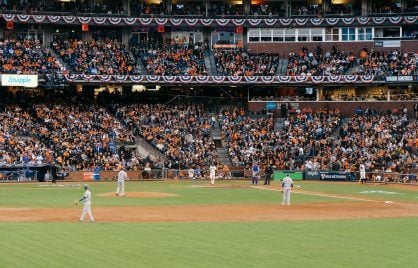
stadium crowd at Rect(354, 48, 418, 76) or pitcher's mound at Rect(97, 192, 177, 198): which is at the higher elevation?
stadium crowd at Rect(354, 48, 418, 76)

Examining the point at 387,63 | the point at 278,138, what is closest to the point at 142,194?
the point at 278,138

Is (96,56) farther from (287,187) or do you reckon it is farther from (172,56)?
(287,187)

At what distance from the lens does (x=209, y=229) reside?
Result: 29891mm

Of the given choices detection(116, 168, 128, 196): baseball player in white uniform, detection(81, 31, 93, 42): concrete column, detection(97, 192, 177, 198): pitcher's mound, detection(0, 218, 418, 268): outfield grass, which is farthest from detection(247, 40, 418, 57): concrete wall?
detection(0, 218, 418, 268): outfield grass

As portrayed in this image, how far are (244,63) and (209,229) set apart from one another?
56120mm

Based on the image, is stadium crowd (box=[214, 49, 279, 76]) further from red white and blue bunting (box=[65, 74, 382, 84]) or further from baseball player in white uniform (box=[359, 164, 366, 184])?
baseball player in white uniform (box=[359, 164, 366, 184])

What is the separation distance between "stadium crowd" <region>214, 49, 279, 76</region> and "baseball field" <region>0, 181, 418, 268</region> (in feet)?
102

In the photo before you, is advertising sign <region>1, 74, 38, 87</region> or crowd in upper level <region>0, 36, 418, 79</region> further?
crowd in upper level <region>0, 36, 418, 79</region>

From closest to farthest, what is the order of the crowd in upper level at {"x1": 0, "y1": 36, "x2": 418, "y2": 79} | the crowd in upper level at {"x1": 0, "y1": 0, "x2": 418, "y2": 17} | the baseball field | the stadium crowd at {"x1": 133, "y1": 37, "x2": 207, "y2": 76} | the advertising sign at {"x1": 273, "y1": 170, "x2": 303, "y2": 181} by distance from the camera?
1. the baseball field
2. the advertising sign at {"x1": 273, "y1": 170, "x2": 303, "y2": 181}
3. the crowd in upper level at {"x1": 0, "y1": 36, "x2": 418, "y2": 79}
4. the stadium crowd at {"x1": 133, "y1": 37, "x2": 207, "y2": 76}
5. the crowd in upper level at {"x1": 0, "y1": 0, "x2": 418, "y2": 17}

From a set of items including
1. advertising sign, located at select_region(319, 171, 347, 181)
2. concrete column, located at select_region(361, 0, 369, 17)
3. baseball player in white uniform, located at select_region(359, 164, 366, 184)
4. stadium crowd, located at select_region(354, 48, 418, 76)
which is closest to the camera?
baseball player in white uniform, located at select_region(359, 164, 366, 184)

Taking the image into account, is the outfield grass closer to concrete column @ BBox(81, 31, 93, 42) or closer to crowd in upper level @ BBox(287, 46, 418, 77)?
crowd in upper level @ BBox(287, 46, 418, 77)

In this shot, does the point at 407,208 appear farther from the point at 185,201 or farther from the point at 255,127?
the point at 255,127

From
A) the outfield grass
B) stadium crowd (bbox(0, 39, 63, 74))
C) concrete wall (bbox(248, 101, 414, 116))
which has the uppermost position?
stadium crowd (bbox(0, 39, 63, 74))

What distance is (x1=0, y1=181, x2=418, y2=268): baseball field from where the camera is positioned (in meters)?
21.5
